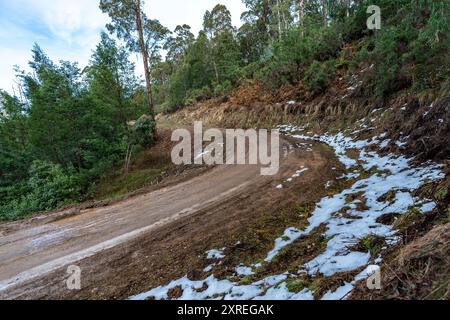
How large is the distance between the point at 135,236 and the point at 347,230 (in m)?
3.82

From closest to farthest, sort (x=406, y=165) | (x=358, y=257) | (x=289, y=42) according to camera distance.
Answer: (x=358, y=257) < (x=406, y=165) < (x=289, y=42)

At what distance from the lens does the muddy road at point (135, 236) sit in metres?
3.96

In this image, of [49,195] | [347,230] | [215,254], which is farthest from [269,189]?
[49,195]

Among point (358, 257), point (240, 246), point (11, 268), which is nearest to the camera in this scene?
point (358, 257)

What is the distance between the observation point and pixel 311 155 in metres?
9.46

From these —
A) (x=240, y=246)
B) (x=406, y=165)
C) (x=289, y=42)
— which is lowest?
(x=240, y=246)

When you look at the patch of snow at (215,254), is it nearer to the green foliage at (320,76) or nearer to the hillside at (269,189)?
the hillside at (269,189)

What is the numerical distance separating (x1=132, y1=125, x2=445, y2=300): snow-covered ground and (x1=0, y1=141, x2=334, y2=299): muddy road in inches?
22.5

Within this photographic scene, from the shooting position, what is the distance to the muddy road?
156 inches

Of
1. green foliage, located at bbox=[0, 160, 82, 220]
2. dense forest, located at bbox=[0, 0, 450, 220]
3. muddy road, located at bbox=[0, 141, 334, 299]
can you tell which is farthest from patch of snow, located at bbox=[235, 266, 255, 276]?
green foliage, located at bbox=[0, 160, 82, 220]

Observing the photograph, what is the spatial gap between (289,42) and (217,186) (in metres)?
17.0

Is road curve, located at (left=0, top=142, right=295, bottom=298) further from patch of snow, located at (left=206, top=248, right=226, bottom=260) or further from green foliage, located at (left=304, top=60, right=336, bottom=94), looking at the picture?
green foliage, located at (left=304, top=60, right=336, bottom=94)
